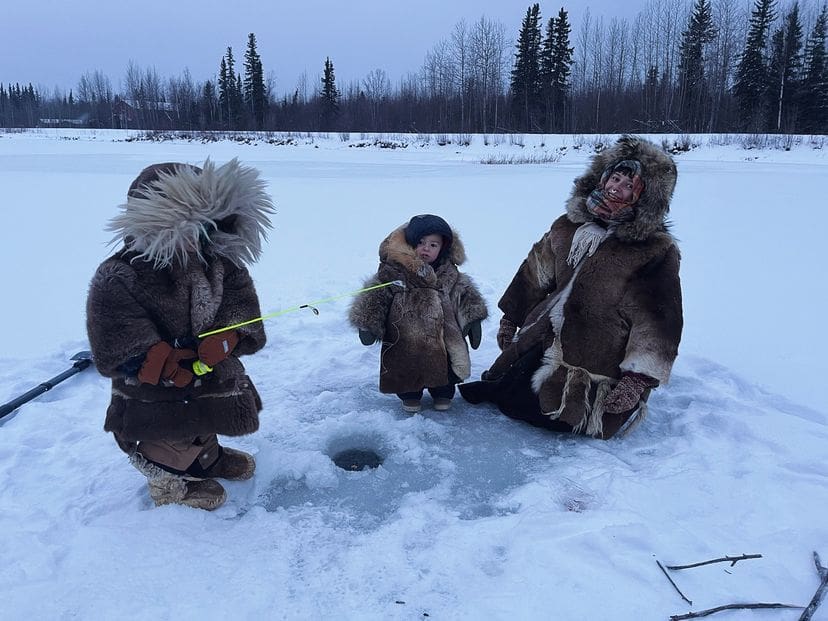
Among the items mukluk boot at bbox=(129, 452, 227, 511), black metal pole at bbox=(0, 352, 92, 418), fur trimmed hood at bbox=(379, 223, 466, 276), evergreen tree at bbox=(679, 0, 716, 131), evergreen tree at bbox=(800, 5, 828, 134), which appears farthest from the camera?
evergreen tree at bbox=(679, 0, 716, 131)

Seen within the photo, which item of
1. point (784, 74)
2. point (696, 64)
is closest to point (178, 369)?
point (784, 74)

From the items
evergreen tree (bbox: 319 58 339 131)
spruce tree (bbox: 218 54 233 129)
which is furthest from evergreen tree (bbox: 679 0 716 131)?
spruce tree (bbox: 218 54 233 129)

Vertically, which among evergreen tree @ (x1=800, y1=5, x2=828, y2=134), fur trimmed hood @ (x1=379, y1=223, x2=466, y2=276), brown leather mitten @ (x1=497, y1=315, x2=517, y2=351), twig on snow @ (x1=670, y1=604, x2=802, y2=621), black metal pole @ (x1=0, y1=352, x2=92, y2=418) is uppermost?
evergreen tree @ (x1=800, y1=5, x2=828, y2=134)

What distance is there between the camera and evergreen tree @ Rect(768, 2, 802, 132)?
3167cm

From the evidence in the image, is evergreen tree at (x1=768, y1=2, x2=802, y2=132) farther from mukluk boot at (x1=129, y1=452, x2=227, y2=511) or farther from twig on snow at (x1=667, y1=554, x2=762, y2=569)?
mukluk boot at (x1=129, y1=452, x2=227, y2=511)

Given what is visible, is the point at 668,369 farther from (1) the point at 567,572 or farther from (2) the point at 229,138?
(2) the point at 229,138

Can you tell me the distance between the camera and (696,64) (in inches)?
1422

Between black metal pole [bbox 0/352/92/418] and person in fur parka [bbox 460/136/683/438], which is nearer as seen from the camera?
person in fur parka [bbox 460/136/683/438]

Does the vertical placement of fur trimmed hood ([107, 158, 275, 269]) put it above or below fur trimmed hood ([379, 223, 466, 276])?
above

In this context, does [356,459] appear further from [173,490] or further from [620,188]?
[620,188]

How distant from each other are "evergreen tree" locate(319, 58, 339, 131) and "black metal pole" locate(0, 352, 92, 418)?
4513 cm

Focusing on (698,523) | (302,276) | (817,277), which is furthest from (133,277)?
(817,277)

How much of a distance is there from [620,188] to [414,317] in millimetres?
1289

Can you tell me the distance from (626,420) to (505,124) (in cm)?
3976
